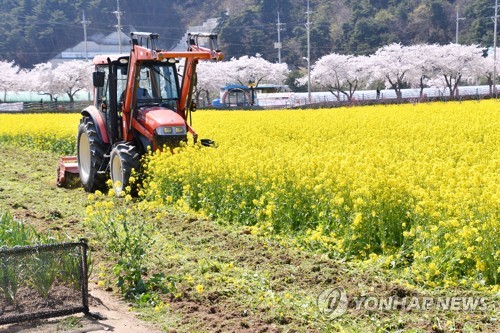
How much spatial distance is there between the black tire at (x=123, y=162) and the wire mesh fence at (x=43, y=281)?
15.7 feet

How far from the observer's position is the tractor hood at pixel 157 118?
11383 millimetres

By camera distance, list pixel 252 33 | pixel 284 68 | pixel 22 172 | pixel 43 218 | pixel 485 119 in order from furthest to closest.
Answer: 1. pixel 252 33
2. pixel 284 68
3. pixel 485 119
4. pixel 22 172
5. pixel 43 218

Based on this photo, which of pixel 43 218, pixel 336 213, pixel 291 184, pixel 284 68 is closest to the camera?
pixel 336 213

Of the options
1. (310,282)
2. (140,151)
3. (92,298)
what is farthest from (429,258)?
(140,151)

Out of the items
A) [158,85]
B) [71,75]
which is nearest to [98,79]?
[158,85]

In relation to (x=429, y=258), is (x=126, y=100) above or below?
above

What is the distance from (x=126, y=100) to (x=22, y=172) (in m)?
5.30

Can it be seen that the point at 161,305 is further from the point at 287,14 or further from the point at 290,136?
the point at 287,14

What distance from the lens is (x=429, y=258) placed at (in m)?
6.62

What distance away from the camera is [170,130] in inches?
450

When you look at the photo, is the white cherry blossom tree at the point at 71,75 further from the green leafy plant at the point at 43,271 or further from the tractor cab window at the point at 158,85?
the green leafy plant at the point at 43,271

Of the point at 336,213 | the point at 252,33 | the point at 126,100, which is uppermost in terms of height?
the point at 252,33

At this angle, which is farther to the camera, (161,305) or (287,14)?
(287,14)

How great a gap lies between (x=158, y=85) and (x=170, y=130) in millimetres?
1171
